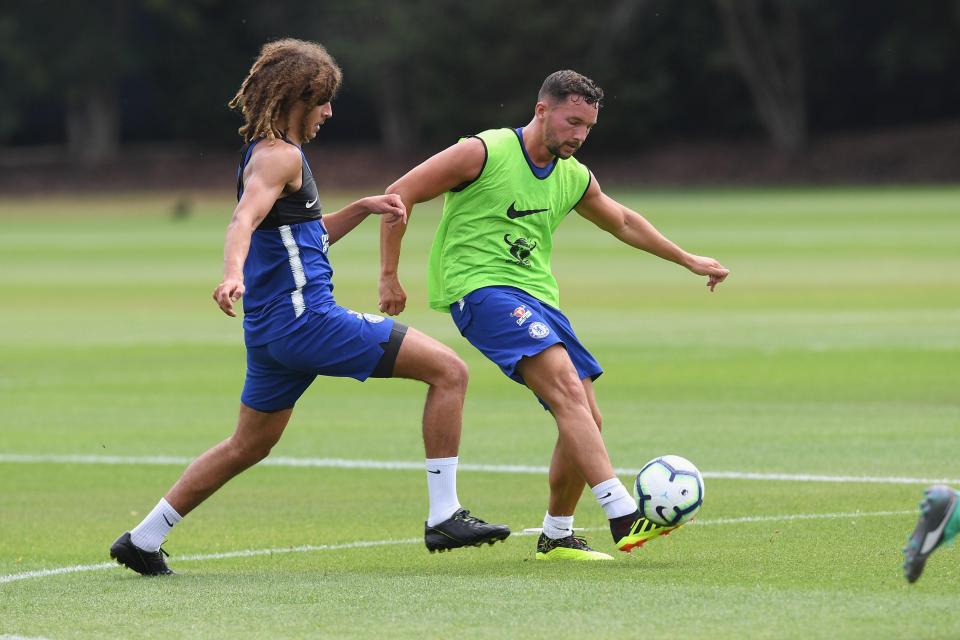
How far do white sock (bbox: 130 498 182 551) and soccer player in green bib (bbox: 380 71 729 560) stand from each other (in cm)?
140

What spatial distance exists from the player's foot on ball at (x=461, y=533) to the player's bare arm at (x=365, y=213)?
1356 millimetres

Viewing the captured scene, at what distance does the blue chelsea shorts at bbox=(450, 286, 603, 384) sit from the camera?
8219mm

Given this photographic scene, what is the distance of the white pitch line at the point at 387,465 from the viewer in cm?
1083

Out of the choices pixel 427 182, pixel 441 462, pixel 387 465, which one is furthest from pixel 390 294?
pixel 387 465

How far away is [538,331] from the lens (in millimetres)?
8227

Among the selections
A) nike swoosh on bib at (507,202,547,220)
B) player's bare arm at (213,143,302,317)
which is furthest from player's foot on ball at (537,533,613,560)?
player's bare arm at (213,143,302,317)

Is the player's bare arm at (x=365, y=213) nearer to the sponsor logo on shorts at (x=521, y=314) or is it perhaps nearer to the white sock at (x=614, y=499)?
the sponsor logo on shorts at (x=521, y=314)

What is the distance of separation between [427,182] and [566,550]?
181cm

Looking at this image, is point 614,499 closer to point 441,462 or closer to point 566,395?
point 566,395

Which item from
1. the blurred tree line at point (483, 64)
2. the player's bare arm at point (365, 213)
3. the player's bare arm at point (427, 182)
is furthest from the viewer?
the blurred tree line at point (483, 64)

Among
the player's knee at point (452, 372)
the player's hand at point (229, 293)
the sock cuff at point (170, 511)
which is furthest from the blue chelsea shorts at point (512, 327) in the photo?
the sock cuff at point (170, 511)

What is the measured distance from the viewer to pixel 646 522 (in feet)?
25.7

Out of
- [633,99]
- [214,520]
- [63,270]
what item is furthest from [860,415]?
[633,99]

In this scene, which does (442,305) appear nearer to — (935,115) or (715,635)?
(715,635)
